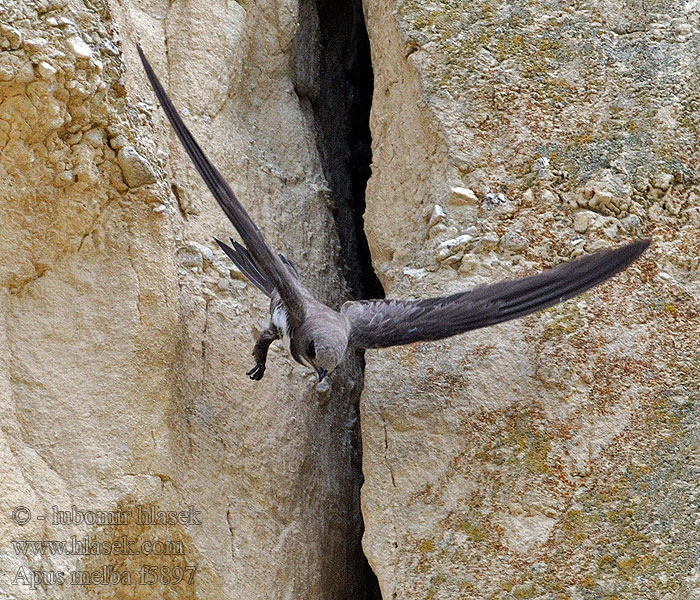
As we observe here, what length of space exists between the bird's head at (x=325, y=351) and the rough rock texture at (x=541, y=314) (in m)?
0.25

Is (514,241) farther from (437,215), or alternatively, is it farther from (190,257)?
(190,257)

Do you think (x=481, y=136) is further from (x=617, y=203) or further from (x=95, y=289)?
(x=95, y=289)

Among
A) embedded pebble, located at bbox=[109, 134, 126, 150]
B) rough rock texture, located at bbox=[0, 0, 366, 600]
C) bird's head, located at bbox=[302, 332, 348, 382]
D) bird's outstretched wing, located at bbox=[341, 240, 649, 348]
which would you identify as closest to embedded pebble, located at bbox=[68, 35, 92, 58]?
rough rock texture, located at bbox=[0, 0, 366, 600]

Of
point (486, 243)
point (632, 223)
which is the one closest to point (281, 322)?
point (486, 243)

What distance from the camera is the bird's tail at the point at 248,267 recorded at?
13.2 ft

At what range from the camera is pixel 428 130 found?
13.8 ft

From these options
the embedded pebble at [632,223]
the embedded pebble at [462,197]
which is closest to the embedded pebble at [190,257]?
the embedded pebble at [462,197]

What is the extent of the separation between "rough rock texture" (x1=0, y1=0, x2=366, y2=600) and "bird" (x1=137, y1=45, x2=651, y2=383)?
0.15 m

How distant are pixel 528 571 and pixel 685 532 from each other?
0.53 metres

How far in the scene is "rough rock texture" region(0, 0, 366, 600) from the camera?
350cm

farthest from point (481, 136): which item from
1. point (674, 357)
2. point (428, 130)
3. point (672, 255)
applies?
point (674, 357)

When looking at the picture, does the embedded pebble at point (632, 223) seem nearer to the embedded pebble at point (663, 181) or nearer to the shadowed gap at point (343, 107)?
the embedded pebble at point (663, 181)

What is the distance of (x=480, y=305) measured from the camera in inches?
147

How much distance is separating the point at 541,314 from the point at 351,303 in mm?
793
